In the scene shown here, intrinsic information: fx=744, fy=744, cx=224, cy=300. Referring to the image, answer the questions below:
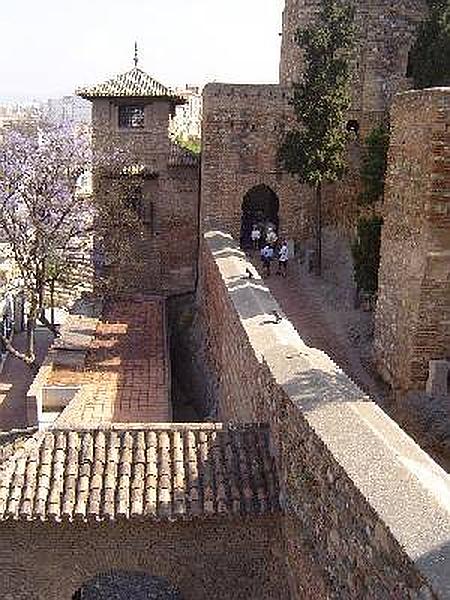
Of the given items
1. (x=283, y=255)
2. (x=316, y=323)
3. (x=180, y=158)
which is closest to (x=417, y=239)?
(x=316, y=323)

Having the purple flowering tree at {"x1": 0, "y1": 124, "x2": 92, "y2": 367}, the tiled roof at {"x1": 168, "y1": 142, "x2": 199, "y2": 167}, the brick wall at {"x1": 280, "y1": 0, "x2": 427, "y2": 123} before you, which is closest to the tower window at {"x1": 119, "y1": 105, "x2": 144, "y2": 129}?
the tiled roof at {"x1": 168, "y1": 142, "x2": 199, "y2": 167}

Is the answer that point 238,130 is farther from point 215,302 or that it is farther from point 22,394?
point 22,394

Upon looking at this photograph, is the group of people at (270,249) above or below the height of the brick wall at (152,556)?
above

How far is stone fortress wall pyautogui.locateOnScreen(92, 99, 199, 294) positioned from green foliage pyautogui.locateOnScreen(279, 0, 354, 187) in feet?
12.1

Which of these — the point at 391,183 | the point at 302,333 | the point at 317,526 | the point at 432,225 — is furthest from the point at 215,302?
the point at 317,526

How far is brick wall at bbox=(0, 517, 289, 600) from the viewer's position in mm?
6082

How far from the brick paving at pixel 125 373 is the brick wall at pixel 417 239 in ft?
12.5

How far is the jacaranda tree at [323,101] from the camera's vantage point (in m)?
15.5

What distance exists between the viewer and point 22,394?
15.5 m

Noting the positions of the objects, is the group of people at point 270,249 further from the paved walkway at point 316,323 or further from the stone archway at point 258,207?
the stone archway at point 258,207

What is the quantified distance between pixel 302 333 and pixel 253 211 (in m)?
8.66

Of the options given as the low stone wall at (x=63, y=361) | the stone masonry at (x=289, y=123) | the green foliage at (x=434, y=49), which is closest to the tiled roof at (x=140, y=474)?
the low stone wall at (x=63, y=361)

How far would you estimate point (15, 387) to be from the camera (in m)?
16.0

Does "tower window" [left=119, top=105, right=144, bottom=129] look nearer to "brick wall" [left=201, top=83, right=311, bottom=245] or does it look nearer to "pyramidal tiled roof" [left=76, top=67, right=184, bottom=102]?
"pyramidal tiled roof" [left=76, top=67, right=184, bottom=102]
